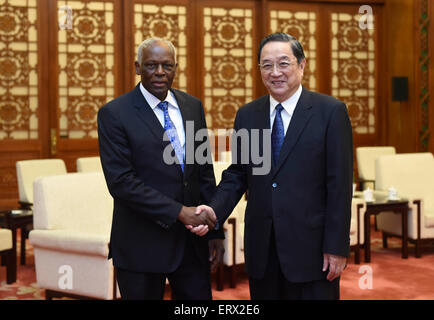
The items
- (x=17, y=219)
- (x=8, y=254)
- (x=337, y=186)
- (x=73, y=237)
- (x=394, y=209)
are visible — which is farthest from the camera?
(x=394, y=209)

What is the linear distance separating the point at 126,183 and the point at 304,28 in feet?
22.8

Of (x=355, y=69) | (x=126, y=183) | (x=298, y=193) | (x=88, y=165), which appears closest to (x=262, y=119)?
(x=298, y=193)

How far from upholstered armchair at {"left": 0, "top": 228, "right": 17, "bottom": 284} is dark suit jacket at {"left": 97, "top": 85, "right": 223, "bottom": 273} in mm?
2550

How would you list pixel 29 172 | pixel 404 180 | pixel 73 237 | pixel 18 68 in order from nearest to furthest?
pixel 73 237, pixel 404 180, pixel 29 172, pixel 18 68

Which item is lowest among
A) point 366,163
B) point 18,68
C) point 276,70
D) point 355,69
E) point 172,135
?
point 366,163

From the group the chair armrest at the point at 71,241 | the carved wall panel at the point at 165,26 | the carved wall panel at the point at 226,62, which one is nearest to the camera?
the chair armrest at the point at 71,241

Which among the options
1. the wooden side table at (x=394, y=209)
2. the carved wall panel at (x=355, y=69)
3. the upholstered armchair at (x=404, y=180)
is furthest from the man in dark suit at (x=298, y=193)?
the carved wall panel at (x=355, y=69)

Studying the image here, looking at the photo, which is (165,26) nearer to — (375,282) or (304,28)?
(304,28)

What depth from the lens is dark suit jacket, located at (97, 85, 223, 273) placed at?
2141mm

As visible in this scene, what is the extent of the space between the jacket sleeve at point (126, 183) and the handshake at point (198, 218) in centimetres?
4

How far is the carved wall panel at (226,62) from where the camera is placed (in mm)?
8203

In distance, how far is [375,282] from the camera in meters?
4.61

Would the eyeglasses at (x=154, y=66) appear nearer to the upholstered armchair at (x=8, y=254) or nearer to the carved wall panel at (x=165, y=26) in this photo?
the upholstered armchair at (x=8, y=254)
